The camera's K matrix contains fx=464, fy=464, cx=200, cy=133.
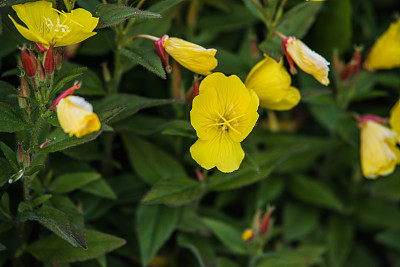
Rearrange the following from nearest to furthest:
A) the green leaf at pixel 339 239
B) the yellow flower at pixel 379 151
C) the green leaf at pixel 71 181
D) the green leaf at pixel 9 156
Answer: the green leaf at pixel 9 156, the green leaf at pixel 71 181, the yellow flower at pixel 379 151, the green leaf at pixel 339 239

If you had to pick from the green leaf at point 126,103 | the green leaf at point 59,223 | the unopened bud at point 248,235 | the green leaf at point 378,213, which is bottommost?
the green leaf at point 378,213

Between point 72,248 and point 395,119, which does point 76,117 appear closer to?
point 72,248

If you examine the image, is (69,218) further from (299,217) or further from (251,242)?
(299,217)

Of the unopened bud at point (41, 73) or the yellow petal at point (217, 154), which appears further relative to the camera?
the yellow petal at point (217, 154)

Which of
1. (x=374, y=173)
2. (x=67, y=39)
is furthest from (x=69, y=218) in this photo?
(x=374, y=173)

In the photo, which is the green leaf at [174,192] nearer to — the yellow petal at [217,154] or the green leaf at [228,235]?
the green leaf at [228,235]

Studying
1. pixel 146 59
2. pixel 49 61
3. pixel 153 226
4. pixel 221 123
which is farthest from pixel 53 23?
pixel 153 226

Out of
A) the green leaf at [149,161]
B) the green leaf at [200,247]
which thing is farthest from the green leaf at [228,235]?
the green leaf at [149,161]
